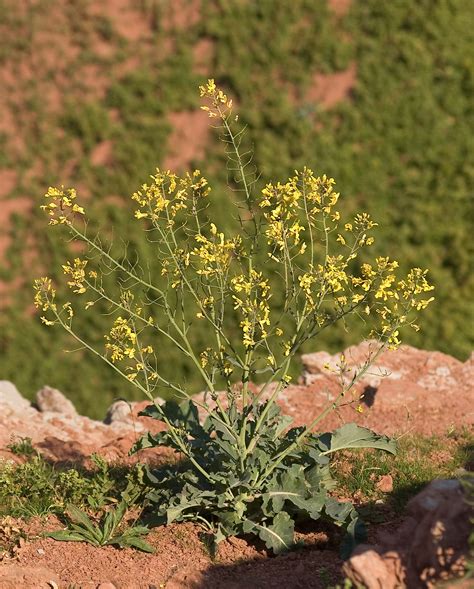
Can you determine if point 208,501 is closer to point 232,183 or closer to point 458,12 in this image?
point 232,183

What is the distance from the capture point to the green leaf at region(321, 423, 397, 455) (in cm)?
494

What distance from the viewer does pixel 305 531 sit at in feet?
16.2

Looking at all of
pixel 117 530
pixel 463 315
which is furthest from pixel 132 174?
pixel 117 530

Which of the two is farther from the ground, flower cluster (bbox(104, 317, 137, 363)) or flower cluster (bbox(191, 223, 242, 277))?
flower cluster (bbox(191, 223, 242, 277))

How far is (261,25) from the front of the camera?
11.5 m

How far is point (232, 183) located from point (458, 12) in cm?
325

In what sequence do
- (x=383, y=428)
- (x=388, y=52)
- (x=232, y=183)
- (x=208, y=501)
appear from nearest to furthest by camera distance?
(x=208, y=501) < (x=383, y=428) < (x=232, y=183) < (x=388, y=52)

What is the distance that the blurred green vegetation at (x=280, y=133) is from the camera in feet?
31.6

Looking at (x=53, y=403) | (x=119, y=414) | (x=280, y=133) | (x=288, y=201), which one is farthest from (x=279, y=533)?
(x=280, y=133)

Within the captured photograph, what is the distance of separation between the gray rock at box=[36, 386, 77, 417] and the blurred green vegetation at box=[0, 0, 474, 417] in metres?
1.58

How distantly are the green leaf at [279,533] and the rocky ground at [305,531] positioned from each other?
5 cm

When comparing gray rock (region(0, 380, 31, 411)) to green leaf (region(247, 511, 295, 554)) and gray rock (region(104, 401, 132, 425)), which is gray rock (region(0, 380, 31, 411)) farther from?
green leaf (region(247, 511, 295, 554))

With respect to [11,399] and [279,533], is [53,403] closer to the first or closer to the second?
[11,399]

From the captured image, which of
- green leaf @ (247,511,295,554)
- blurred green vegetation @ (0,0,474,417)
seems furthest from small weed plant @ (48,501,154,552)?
blurred green vegetation @ (0,0,474,417)
